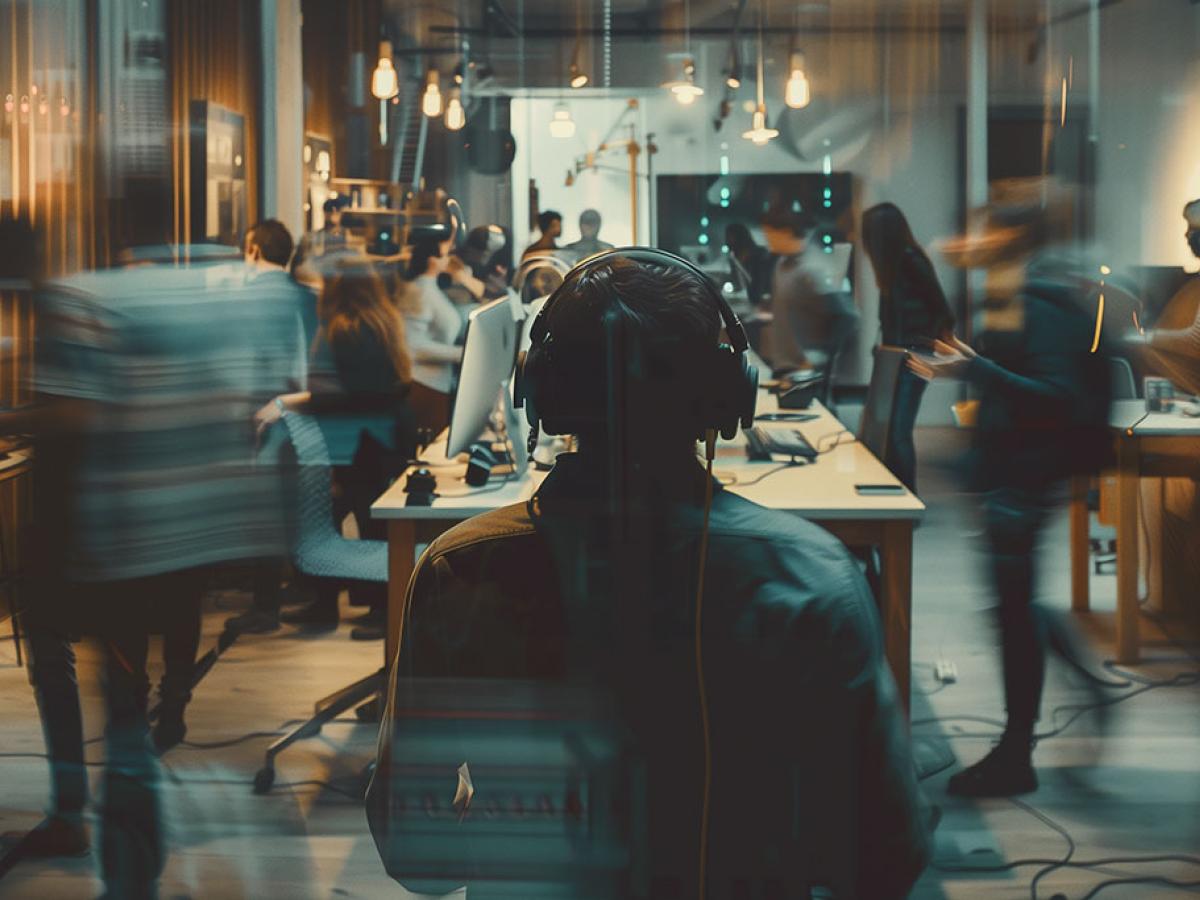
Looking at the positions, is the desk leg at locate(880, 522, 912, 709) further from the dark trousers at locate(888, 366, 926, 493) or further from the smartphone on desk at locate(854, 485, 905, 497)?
the dark trousers at locate(888, 366, 926, 493)

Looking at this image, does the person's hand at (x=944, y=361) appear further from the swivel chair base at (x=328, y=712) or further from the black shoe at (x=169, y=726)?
the black shoe at (x=169, y=726)

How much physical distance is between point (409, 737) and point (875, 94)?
165 centimetres

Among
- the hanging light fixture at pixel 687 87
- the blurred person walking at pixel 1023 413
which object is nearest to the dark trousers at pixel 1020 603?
the blurred person walking at pixel 1023 413

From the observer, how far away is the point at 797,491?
1999 mm

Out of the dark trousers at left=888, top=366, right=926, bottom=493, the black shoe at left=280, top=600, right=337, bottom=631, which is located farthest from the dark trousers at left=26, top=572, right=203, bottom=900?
the dark trousers at left=888, top=366, right=926, bottom=493

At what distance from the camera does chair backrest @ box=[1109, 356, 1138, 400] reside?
1.97 m

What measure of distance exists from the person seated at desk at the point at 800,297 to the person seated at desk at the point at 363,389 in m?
0.78

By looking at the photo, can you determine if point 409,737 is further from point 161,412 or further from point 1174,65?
point 1174,65

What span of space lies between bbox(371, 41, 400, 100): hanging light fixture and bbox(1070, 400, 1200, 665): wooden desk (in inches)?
55.8

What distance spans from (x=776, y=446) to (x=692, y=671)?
1517 millimetres

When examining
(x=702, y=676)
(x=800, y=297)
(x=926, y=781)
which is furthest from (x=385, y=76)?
(x=702, y=676)

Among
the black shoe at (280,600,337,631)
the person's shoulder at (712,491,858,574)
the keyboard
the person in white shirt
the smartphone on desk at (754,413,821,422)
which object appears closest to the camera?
the person's shoulder at (712,491,858,574)

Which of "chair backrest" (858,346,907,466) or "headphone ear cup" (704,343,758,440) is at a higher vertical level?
"headphone ear cup" (704,343,758,440)

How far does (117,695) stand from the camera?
1883mm
